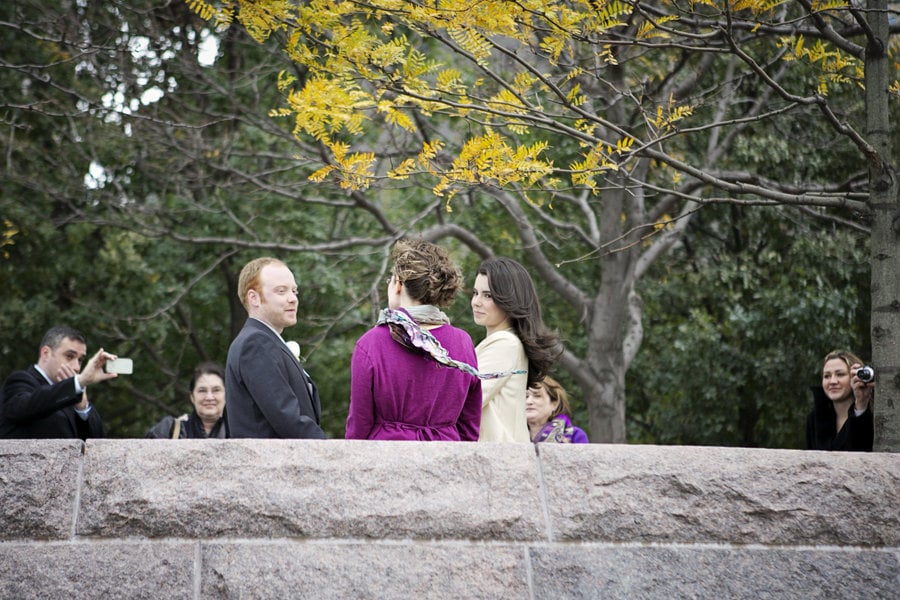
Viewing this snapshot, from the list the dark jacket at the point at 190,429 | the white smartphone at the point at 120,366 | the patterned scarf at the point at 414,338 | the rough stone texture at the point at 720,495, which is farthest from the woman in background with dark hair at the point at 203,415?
the rough stone texture at the point at 720,495

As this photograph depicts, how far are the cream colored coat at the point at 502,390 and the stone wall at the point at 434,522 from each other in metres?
0.82

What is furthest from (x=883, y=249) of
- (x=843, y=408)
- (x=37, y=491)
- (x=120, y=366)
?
(x=37, y=491)

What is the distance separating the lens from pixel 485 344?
200 inches

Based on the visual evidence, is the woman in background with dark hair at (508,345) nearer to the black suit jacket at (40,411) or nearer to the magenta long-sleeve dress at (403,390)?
the magenta long-sleeve dress at (403,390)

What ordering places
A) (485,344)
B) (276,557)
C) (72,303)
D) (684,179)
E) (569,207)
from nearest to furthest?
1. (276,557)
2. (485,344)
3. (684,179)
4. (569,207)
5. (72,303)

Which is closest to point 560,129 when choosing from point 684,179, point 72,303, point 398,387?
point 398,387

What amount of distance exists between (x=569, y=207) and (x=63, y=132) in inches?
253

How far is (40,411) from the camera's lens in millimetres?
5629

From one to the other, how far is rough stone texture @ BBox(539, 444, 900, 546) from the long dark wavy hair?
959 millimetres

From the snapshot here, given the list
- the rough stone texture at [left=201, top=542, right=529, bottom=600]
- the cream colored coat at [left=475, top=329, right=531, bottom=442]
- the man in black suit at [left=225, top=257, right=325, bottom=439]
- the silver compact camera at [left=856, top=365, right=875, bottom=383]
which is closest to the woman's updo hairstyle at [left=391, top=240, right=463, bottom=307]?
the cream colored coat at [left=475, top=329, right=531, bottom=442]

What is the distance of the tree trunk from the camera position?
200 inches

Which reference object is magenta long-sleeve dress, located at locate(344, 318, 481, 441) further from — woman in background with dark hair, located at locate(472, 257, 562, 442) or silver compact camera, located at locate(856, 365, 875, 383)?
silver compact camera, located at locate(856, 365, 875, 383)

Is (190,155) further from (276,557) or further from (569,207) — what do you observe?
(276,557)

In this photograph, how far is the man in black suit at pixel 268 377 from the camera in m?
4.50
